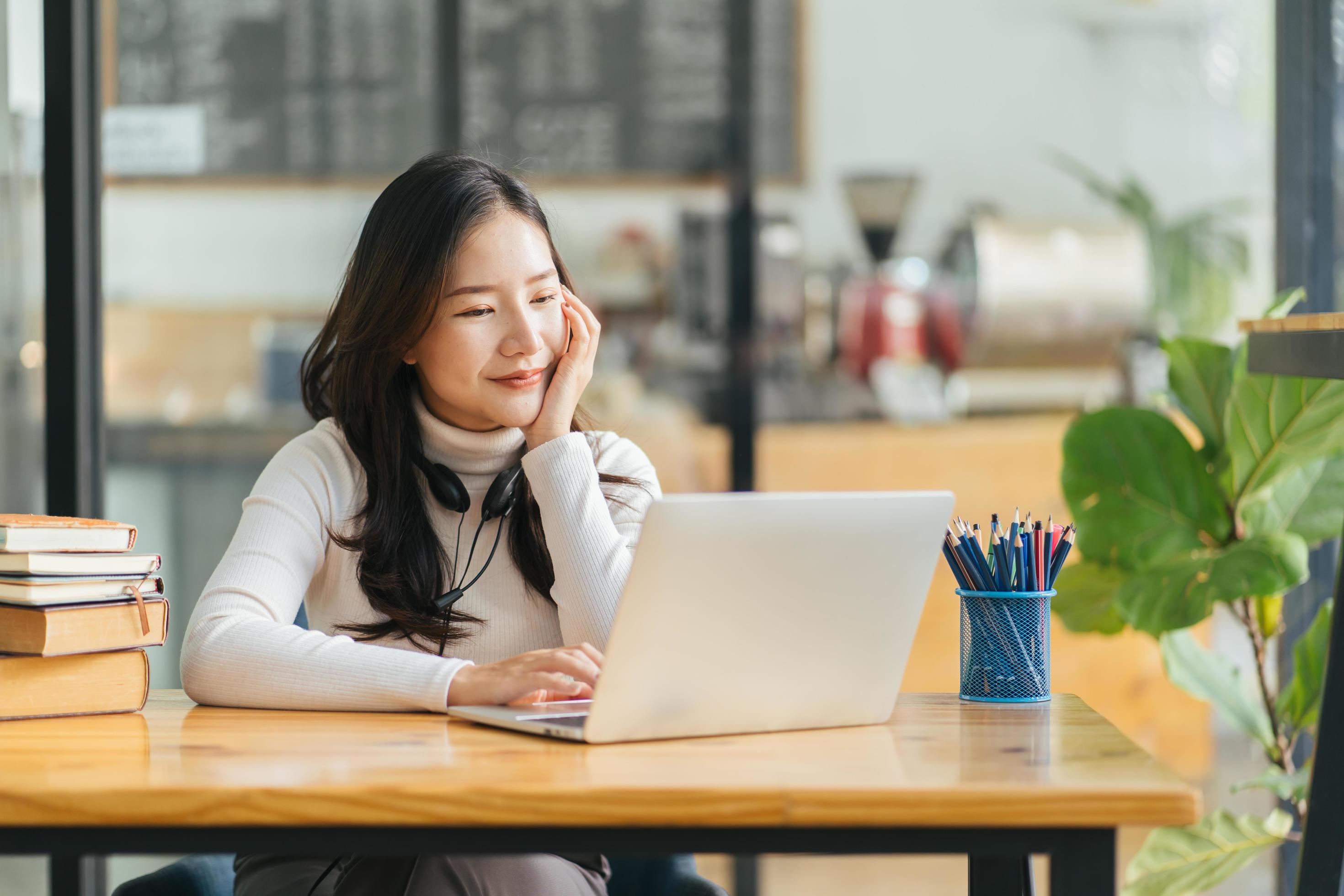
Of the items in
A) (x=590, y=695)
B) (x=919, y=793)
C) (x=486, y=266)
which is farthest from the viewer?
(x=486, y=266)

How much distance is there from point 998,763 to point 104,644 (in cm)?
78

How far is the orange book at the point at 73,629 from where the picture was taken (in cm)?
121

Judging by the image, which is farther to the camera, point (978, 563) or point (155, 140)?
point (155, 140)

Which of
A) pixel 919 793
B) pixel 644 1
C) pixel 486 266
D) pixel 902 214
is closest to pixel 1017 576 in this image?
pixel 919 793

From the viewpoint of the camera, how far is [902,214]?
9.53ft

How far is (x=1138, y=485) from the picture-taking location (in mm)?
2117

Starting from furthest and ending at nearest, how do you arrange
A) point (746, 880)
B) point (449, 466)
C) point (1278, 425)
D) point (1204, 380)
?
point (746, 880) < point (1204, 380) < point (1278, 425) < point (449, 466)

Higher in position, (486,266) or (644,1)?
(644,1)

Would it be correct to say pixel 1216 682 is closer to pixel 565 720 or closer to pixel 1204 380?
pixel 1204 380

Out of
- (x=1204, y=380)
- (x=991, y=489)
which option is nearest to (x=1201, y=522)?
(x=1204, y=380)

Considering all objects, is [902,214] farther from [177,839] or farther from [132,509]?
[177,839]

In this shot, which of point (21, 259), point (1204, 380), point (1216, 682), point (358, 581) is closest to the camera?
point (358, 581)

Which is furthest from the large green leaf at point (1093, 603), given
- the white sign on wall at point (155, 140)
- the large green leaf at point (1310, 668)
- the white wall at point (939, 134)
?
the white sign on wall at point (155, 140)

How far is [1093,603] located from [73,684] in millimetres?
1489
